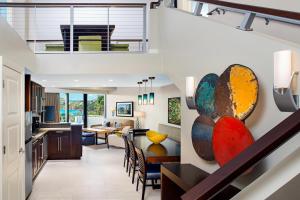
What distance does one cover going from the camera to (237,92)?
2.46m

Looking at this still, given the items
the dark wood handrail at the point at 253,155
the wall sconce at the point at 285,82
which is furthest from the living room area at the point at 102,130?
the dark wood handrail at the point at 253,155

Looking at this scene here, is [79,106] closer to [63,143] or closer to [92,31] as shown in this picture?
[63,143]

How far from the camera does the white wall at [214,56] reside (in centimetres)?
212

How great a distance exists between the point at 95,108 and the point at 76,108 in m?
0.87

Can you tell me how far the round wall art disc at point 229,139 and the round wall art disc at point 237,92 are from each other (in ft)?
0.29

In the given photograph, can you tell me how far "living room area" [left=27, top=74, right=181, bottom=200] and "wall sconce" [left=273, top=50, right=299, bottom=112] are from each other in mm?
2678

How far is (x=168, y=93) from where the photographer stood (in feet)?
28.0

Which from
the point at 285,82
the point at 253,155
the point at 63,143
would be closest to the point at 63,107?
the point at 63,143

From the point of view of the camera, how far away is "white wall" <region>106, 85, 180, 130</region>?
867cm

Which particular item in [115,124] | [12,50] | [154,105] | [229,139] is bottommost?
[115,124]

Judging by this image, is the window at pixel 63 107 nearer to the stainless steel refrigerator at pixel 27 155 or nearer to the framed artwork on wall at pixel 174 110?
the framed artwork on wall at pixel 174 110

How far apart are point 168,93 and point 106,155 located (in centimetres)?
294

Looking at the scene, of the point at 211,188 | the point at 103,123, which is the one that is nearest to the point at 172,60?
the point at 211,188

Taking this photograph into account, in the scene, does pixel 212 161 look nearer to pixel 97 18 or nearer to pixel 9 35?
pixel 9 35
